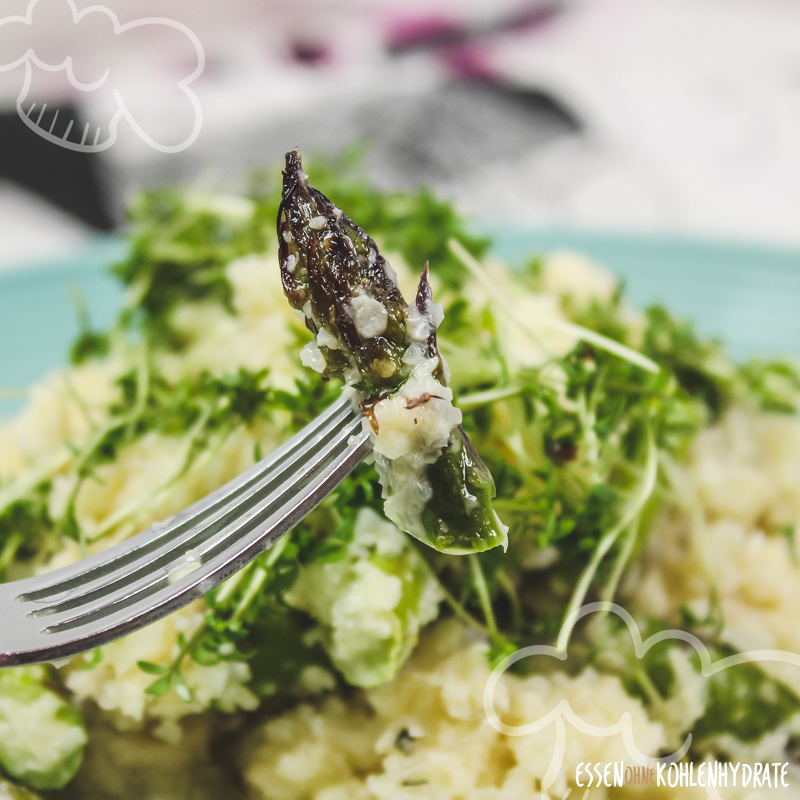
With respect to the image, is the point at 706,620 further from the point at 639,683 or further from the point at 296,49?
the point at 296,49

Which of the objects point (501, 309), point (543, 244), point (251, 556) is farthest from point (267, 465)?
point (543, 244)

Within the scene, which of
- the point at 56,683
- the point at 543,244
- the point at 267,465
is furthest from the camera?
the point at 543,244

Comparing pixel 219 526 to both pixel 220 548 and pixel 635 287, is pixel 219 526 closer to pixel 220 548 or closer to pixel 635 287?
pixel 220 548

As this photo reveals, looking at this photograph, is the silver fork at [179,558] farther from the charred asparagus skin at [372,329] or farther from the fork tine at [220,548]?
the charred asparagus skin at [372,329]

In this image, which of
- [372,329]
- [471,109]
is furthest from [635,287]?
Answer: [372,329]

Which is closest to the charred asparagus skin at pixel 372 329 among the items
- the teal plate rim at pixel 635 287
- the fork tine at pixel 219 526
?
the fork tine at pixel 219 526

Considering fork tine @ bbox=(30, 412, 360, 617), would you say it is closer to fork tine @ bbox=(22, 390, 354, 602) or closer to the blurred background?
fork tine @ bbox=(22, 390, 354, 602)
